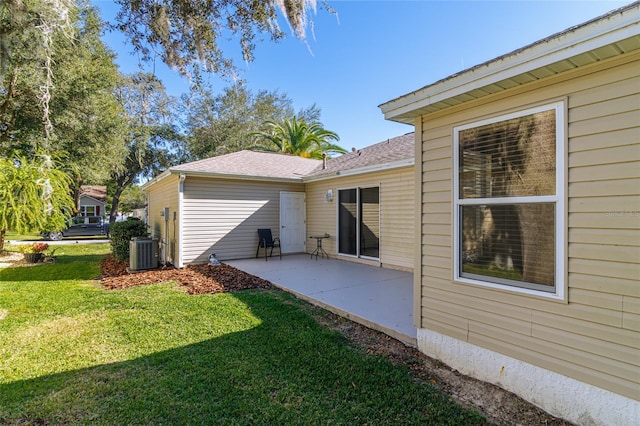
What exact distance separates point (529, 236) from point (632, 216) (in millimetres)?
658

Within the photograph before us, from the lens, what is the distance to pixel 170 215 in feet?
30.5

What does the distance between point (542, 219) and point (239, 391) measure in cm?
289

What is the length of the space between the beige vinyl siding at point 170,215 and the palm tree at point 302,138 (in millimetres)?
9507

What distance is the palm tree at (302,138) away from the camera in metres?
19.9

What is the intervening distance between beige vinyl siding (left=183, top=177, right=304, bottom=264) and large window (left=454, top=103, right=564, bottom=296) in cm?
724

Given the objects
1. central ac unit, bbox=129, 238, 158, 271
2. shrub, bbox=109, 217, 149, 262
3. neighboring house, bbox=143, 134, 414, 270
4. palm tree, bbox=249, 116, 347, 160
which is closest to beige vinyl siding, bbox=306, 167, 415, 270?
neighboring house, bbox=143, 134, 414, 270

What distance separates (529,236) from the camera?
Result: 2.62 m

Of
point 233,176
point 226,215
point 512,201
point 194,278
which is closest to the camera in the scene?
point 512,201

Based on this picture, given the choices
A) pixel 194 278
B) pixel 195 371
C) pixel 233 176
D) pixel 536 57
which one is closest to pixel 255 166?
pixel 233 176

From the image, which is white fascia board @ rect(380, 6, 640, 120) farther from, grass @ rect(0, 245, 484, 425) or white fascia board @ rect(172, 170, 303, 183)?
white fascia board @ rect(172, 170, 303, 183)

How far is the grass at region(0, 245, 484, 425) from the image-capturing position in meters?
2.45

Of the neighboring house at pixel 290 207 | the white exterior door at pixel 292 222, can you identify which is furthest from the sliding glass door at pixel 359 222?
the white exterior door at pixel 292 222

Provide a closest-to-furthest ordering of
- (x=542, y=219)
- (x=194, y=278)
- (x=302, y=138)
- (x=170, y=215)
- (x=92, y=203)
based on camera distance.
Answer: (x=542, y=219) → (x=194, y=278) → (x=170, y=215) → (x=302, y=138) → (x=92, y=203)

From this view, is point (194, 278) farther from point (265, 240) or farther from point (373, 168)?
point (373, 168)
